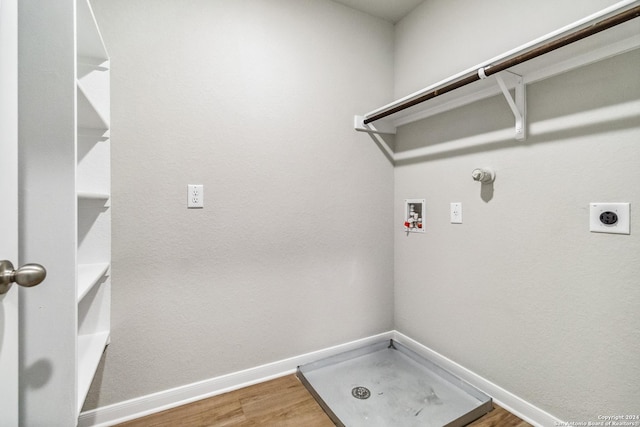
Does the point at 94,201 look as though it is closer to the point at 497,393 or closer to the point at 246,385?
the point at 246,385

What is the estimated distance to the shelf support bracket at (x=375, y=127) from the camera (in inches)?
77.8

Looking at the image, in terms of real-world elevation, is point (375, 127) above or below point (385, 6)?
below

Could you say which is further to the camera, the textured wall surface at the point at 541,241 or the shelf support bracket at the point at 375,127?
the shelf support bracket at the point at 375,127

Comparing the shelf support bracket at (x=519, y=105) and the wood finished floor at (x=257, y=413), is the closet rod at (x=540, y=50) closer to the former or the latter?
the shelf support bracket at (x=519, y=105)

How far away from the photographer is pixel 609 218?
44.4 inches

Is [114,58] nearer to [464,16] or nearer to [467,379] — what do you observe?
[464,16]

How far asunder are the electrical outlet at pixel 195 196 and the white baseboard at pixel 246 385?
968mm

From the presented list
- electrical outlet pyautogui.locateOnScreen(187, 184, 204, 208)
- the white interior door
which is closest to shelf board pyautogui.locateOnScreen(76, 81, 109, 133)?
the white interior door

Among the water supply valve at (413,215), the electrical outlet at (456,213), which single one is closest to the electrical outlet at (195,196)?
the water supply valve at (413,215)

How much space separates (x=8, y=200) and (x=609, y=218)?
1.89 metres

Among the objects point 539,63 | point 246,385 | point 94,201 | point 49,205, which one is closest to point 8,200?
point 49,205

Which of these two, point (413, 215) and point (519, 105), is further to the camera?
point (413, 215)

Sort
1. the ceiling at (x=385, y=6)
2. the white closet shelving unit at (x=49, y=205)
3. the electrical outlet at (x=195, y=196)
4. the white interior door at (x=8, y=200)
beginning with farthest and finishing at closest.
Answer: the ceiling at (x=385, y=6)
the electrical outlet at (x=195, y=196)
the white closet shelving unit at (x=49, y=205)
the white interior door at (x=8, y=200)

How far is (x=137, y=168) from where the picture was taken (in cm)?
140
